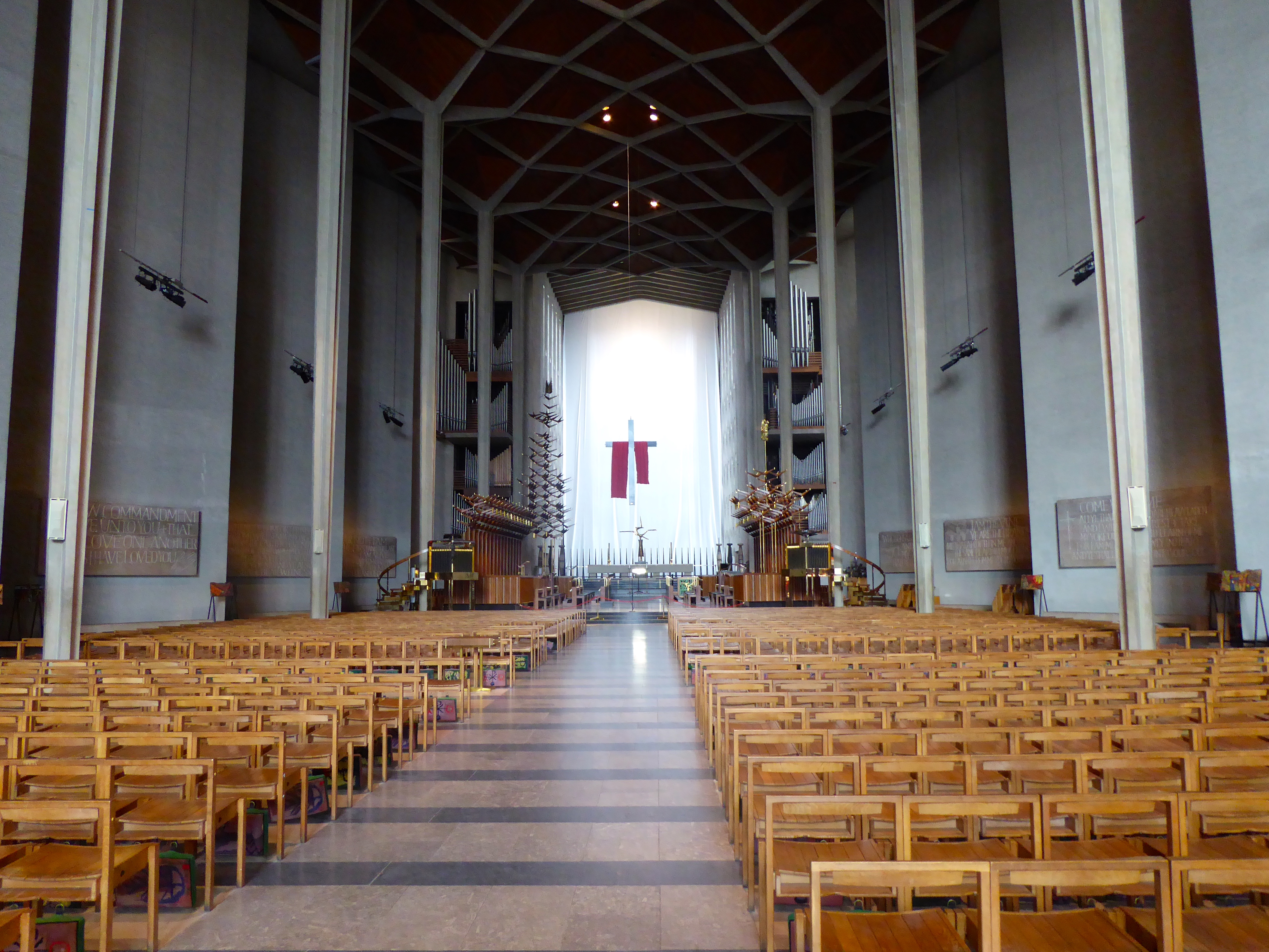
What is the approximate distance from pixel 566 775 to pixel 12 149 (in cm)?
924

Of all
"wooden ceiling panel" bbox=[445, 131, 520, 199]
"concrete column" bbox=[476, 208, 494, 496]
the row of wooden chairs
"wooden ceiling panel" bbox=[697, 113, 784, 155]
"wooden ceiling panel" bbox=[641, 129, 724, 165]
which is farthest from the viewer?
"concrete column" bbox=[476, 208, 494, 496]

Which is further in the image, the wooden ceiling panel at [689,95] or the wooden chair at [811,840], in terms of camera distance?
the wooden ceiling panel at [689,95]

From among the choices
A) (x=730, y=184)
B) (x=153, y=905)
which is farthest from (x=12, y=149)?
(x=730, y=184)

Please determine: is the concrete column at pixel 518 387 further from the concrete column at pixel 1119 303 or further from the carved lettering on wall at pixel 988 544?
the concrete column at pixel 1119 303

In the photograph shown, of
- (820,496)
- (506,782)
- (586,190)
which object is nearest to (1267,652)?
(506,782)

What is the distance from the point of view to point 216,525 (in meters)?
11.9

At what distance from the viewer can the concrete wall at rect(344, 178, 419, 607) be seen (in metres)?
17.9

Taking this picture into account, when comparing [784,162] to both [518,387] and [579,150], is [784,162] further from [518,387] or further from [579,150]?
[518,387]

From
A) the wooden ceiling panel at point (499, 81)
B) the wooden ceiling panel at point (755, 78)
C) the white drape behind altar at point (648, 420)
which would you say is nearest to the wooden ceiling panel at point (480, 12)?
the wooden ceiling panel at point (499, 81)

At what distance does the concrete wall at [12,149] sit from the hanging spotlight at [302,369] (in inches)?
218

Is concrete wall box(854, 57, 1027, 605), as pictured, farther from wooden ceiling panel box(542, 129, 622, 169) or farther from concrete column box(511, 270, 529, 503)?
concrete column box(511, 270, 529, 503)

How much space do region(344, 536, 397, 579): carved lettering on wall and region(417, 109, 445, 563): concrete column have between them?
2499 millimetres

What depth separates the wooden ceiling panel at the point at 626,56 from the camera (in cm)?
1633

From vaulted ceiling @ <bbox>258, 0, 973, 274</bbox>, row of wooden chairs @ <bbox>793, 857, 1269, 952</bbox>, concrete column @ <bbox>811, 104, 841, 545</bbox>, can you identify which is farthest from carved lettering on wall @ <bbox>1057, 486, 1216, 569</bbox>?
vaulted ceiling @ <bbox>258, 0, 973, 274</bbox>
